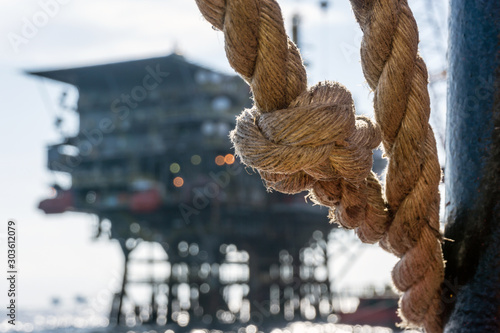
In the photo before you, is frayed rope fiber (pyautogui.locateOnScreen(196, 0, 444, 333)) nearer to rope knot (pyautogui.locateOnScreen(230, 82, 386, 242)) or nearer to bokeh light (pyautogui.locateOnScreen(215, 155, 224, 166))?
rope knot (pyautogui.locateOnScreen(230, 82, 386, 242))

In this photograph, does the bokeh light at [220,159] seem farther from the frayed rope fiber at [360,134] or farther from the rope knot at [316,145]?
the rope knot at [316,145]

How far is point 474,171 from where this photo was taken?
4.88 ft

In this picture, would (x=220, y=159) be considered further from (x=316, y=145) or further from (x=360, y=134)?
(x=316, y=145)

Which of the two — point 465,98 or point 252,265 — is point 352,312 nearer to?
point 252,265

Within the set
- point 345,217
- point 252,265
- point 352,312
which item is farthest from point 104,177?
point 345,217

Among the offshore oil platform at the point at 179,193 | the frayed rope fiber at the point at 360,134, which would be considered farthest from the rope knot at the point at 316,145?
the offshore oil platform at the point at 179,193

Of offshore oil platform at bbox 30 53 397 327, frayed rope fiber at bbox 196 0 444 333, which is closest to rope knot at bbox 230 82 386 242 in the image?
frayed rope fiber at bbox 196 0 444 333

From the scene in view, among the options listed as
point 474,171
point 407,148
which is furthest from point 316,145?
point 474,171

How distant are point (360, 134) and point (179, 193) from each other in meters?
35.8

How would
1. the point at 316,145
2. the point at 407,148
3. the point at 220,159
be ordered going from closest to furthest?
the point at 316,145
the point at 407,148
the point at 220,159

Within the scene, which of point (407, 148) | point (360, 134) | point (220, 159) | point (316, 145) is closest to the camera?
point (316, 145)

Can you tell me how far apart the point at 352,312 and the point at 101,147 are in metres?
20.1

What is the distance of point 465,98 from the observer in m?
1.52

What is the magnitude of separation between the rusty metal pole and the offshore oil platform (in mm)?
33426
